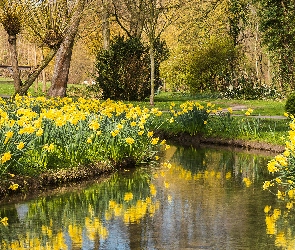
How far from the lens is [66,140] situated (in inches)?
456

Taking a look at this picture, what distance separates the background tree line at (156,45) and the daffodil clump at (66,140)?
5.14 metres

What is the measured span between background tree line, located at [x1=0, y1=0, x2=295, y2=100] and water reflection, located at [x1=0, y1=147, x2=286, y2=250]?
7.87 m

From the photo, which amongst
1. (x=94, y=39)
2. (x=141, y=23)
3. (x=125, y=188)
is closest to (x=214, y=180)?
(x=125, y=188)

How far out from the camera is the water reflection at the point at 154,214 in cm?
714

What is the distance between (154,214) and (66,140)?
11.3 ft

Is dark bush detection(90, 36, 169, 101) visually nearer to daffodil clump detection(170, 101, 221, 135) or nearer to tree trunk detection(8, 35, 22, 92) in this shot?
tree trunk detection(8, 35, 22, 92)

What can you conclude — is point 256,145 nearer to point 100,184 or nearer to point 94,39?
point 100,184

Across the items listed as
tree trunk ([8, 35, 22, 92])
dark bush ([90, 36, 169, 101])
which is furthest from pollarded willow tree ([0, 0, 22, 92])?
dark bush ([90, 36, 169, 101])

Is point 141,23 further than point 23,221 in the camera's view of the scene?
Yes

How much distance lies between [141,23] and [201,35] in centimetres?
757

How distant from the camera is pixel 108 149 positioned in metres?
12.6

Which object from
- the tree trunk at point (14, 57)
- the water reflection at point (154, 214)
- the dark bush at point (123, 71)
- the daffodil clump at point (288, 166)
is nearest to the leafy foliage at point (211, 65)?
the dark bush at point (123, 71)

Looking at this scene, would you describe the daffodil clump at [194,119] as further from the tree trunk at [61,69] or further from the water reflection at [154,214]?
the tree trunk at [61,69]

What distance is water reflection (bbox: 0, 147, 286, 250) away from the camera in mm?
7145
